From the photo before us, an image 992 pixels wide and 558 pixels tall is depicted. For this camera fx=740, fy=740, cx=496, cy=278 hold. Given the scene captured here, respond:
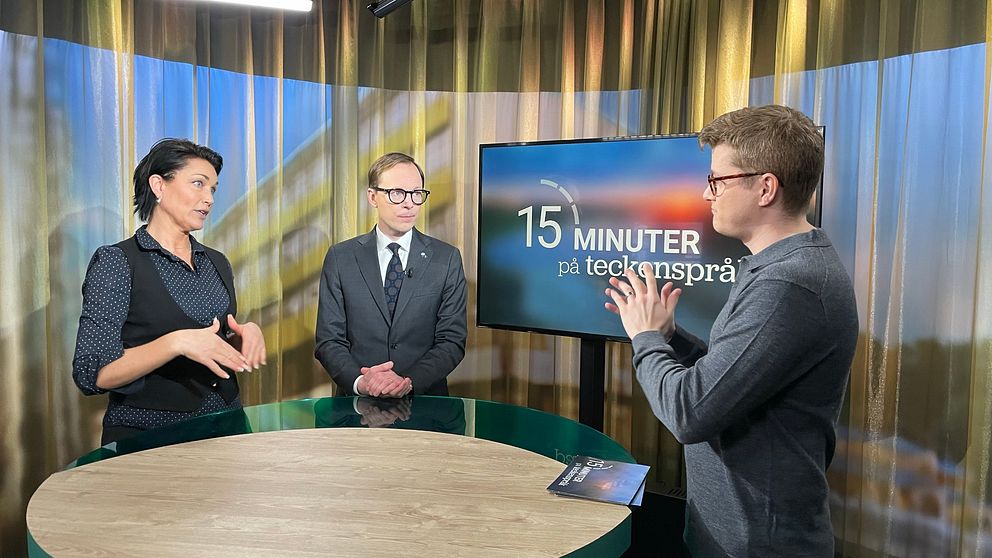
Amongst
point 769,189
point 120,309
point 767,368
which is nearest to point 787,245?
point 769,189

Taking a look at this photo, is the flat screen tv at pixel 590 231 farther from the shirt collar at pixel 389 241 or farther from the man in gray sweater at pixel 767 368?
the man in gray sweater at pixel 767 368

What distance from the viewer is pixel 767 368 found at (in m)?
1.36

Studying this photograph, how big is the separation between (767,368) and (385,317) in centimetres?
176

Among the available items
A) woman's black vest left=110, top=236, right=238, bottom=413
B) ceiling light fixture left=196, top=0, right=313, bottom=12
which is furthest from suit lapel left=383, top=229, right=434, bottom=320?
ceiling light fixture left=196, top=0, right=313, bottom=12

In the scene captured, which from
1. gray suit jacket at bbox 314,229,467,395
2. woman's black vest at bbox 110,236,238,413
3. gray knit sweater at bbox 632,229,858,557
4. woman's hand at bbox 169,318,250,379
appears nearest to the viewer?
gray knit sweater at bbox 632,229,858,557

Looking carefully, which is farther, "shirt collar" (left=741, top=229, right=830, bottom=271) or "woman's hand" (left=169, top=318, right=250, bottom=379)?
"woman's hand" (left=169, top=318, right=250, bottom=379)

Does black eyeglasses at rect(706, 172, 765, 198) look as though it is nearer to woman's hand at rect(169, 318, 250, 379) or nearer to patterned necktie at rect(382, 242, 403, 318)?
woman's hand at rect(169, 318, 250, 379)

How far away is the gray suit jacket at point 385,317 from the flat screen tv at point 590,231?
42 centimetres

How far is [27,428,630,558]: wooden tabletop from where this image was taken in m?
1.26

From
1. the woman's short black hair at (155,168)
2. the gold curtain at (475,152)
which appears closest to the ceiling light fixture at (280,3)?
the gold curtain at (475,152)

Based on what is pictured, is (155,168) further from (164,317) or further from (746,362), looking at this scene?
(746,362)

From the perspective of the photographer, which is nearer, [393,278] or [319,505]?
[319,505]

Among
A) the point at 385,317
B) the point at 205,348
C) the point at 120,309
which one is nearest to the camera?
the point at 205,348

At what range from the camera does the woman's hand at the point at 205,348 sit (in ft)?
6.72
